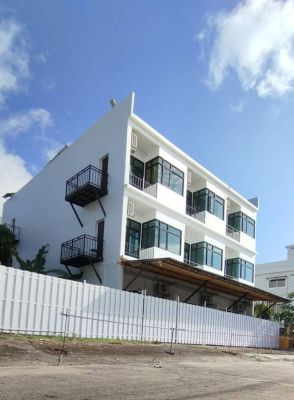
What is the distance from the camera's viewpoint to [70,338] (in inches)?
641

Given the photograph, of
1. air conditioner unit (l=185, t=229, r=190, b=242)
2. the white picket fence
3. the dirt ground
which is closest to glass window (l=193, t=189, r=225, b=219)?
air conditioner unit (l=185, t=229, r=190, b=242)

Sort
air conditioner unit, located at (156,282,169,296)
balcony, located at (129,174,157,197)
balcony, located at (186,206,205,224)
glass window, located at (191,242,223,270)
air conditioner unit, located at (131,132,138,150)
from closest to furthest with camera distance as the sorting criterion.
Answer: air conditioner unit, located at (131,132,138,150) → balcony, located at (129,174,157,197) → air conditioner unit, located at (156,282,169,296) → glass window, located at (191,242,223,270) → balcony, located at (186,206,205,224)

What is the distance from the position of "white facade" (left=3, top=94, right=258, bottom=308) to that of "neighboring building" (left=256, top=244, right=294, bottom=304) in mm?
17859

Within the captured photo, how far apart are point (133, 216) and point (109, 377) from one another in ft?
55.3

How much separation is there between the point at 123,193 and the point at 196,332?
763 centimetres

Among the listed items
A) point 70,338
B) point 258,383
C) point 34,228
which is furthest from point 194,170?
point 258,383

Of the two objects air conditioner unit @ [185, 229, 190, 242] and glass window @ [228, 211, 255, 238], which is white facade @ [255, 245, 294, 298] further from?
air conditioner unit @ [185, 229, 190, 242]

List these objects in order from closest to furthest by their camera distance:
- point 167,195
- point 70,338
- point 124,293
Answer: point 70,338 → point 124,293 → point 167,195

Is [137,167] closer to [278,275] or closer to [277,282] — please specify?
[278,275]

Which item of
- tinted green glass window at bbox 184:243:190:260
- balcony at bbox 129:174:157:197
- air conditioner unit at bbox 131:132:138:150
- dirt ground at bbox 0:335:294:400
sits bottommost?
dirt ground at bbox 0:335:294:400

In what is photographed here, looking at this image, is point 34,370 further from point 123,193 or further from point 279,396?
point 123,193

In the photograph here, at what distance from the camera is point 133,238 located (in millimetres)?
26906

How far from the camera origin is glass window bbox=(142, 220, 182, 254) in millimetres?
27062

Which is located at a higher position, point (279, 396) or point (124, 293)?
point (124, 293)
